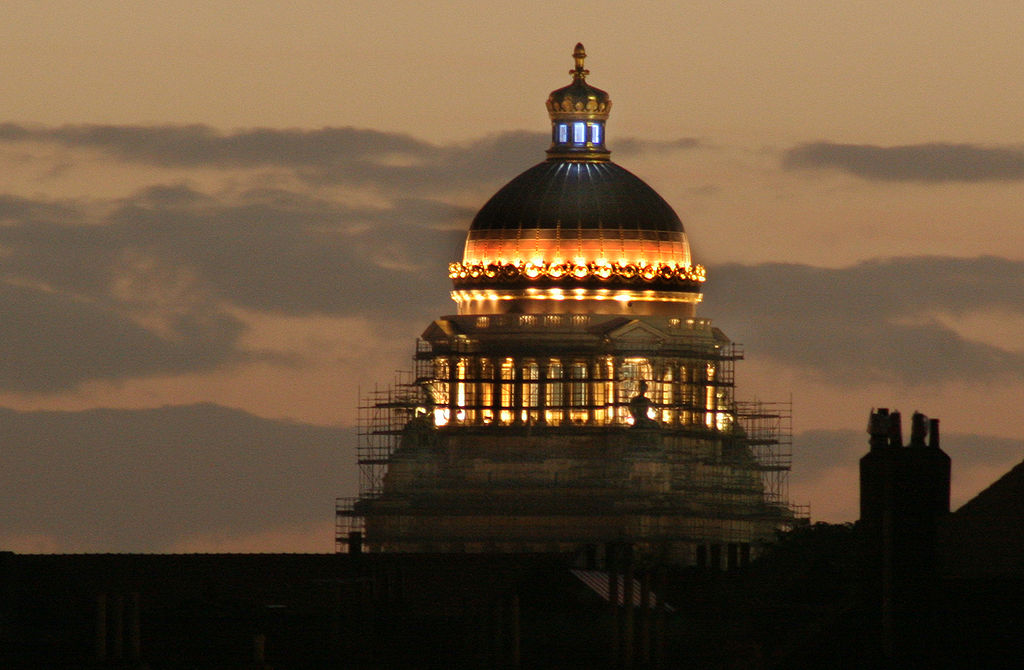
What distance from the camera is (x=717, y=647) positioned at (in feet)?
456

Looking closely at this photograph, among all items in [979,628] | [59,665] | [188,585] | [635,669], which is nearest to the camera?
[979,628]

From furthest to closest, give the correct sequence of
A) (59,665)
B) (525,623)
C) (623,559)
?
(623,559)
(525,623)
(59,665)

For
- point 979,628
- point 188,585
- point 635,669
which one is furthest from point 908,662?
point 188,585

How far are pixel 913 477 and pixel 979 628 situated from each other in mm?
5317

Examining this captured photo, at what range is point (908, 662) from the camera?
93250 millimetres

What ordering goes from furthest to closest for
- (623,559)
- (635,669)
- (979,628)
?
(623,559) → (635,669) → (979,628)

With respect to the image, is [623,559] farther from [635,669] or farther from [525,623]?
[635,669]

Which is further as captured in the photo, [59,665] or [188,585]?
[188,585]

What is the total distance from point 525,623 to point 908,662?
2405 inches

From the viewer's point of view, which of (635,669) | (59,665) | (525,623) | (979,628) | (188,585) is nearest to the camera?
(979,628)

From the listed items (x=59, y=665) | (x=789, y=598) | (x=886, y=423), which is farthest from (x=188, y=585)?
(x=886, y=423)

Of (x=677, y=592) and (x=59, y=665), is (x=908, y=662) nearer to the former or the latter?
(x=59, y=665)

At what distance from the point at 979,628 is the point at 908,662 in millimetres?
1476

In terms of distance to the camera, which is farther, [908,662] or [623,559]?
[623,559]
